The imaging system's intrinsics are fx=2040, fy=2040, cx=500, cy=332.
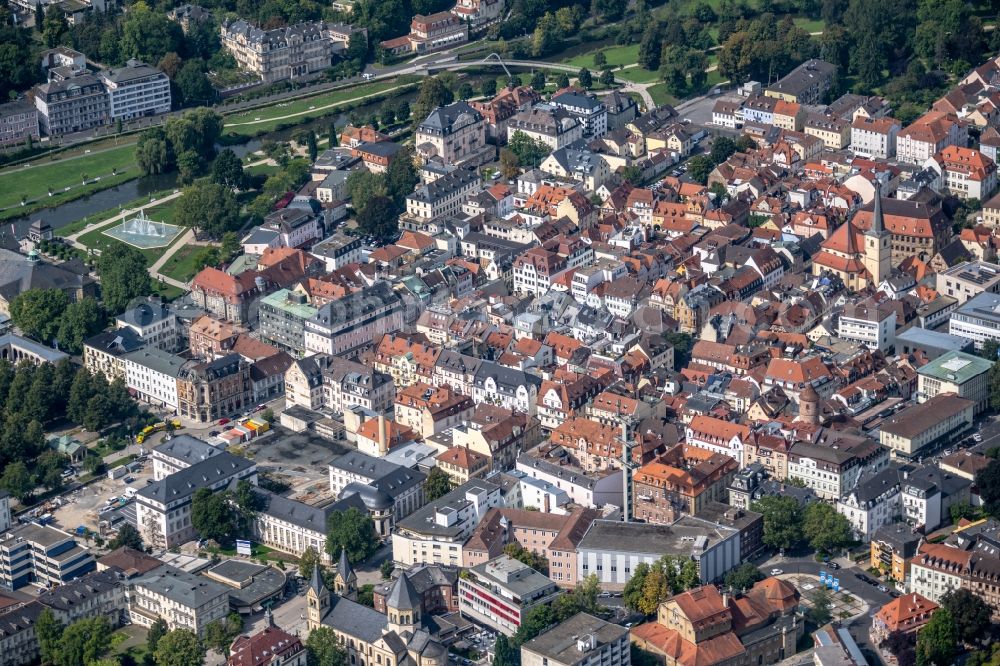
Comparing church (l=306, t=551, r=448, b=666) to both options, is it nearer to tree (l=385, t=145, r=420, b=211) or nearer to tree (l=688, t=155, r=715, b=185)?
tree (l=385, t=145, r=420, b=211)

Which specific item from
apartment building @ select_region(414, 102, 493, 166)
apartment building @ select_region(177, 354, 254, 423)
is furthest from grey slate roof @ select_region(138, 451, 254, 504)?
apartment building @ select_region(414, 102, 493, 166)

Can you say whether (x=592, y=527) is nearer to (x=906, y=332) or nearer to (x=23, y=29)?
(x=906, y=332)

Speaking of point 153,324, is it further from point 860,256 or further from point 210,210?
point 860,256

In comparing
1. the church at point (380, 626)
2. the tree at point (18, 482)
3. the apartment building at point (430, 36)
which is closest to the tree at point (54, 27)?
the apartment building at point (430, 36)

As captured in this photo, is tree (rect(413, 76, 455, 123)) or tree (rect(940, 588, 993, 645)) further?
tree (rect(413, 76, 455, 123))

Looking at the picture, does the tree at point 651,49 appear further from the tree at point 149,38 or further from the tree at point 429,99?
the tree at point 149,38

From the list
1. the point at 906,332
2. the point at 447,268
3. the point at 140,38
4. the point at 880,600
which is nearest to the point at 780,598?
the point at 880,600
